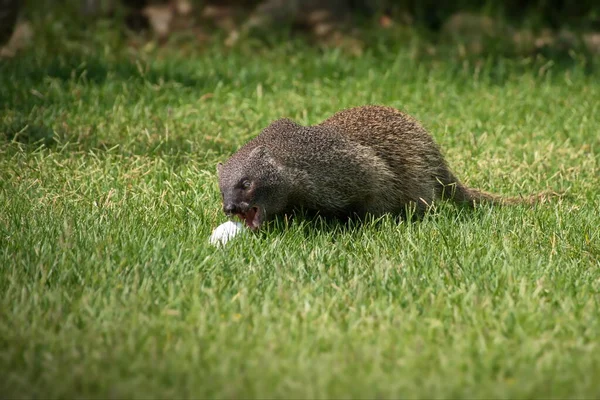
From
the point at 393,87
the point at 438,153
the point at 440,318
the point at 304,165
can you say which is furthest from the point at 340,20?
the point at 440,318

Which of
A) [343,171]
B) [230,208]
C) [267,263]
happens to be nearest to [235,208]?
[230,208]

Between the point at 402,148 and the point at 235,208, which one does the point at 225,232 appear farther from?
the point at 402,148

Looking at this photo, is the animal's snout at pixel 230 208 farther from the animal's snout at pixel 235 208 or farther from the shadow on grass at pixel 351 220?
the shadow on grass at pixel 351 220

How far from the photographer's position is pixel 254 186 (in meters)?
4.57

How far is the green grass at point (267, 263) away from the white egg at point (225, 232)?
9 centimetres

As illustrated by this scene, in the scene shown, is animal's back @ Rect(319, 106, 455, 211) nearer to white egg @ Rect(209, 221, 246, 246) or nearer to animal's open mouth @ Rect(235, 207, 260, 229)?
animal's open mouth @ Rect(235, 207, 260, 229)

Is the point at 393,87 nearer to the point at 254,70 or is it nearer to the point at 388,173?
the point at 254,70

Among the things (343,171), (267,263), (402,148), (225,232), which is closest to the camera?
(267,263)

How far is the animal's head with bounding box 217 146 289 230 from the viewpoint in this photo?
454 cm

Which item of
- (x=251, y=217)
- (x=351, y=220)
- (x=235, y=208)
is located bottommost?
(x=351, y=220)

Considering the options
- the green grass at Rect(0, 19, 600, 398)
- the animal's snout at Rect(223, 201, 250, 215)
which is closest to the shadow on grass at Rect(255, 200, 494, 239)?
the green grass at Rect(0, 19, 600, 398)

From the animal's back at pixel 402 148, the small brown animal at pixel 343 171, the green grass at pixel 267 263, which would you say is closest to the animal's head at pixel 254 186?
the small brown animal at pixel 343 171

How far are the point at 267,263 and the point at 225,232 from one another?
415 mm

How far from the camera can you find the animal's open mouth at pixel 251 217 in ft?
14.9
